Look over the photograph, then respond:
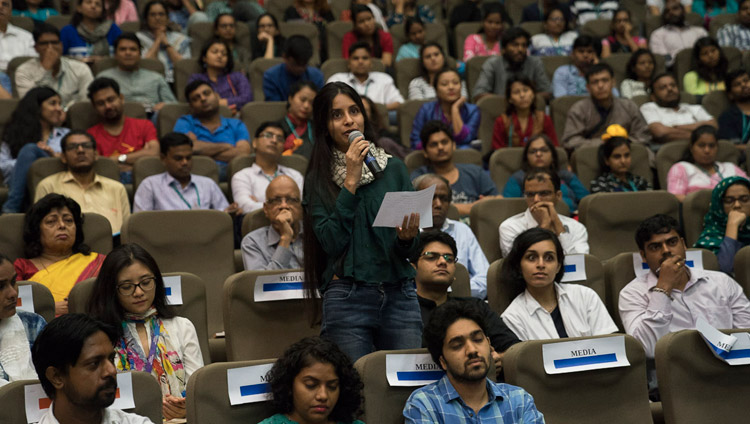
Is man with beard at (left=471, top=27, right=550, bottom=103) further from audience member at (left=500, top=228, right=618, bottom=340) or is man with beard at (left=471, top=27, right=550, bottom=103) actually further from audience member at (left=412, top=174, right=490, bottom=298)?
audience member at (left=500, top=228, right=618, bottom=340)

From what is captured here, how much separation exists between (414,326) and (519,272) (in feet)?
3.27

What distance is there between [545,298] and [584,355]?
69 centimetres

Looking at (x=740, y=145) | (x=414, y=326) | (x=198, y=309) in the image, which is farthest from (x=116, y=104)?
(x=740, y=145)

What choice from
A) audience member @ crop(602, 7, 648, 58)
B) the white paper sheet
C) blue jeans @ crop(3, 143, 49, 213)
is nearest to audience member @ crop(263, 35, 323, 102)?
blue jeans @ crop(3, 143, 49, 213)

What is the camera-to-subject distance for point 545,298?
353cm

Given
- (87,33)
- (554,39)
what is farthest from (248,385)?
(554,39)

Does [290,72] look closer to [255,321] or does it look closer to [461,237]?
[461,237]

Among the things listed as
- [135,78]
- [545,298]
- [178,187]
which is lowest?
[545,298]

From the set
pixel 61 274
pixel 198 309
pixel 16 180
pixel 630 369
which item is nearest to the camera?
pixel 630 369

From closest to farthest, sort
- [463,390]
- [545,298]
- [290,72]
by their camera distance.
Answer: [463,390] → [545,298] → [290,72]

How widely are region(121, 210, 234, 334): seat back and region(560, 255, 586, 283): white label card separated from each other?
59.4 inches

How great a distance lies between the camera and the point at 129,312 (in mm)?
3125

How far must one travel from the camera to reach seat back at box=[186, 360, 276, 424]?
2.48 m

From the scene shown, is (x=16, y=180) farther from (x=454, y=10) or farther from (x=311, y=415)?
(x=454, y=10)
